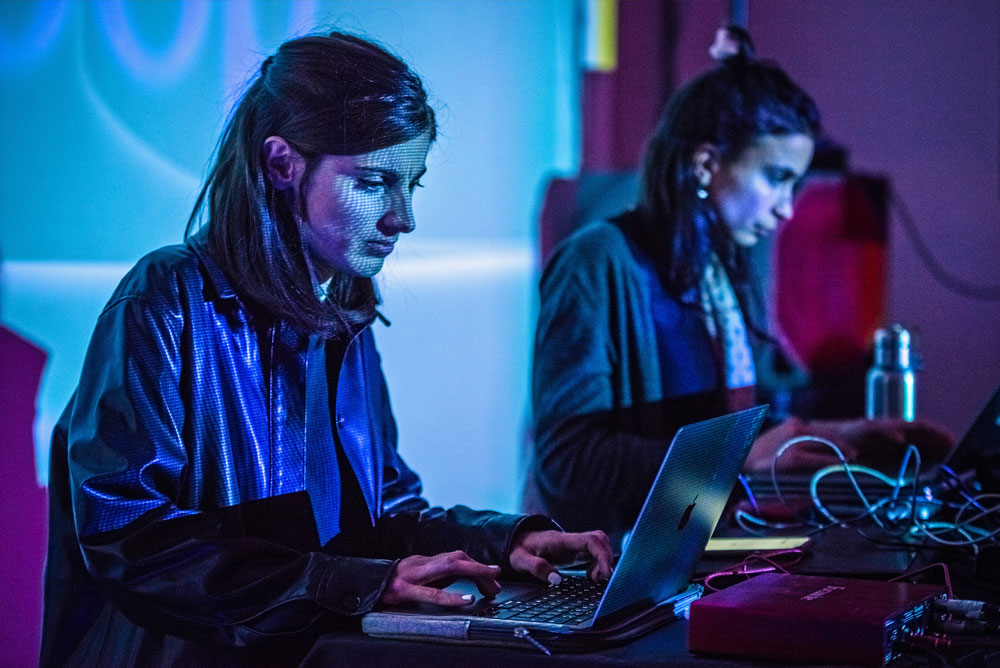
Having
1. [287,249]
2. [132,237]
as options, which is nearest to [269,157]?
[287,249]

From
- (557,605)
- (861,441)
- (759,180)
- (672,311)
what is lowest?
(861,441)

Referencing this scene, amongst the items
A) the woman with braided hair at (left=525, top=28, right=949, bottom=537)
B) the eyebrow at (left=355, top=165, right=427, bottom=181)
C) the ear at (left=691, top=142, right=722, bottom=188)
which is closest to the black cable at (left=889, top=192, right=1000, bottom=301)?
the woman with braided hair at (left=525, top=28, right=949, bottom=537)

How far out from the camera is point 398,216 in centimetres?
139

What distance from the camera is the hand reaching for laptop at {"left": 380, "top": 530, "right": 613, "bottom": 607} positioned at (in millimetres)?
1089

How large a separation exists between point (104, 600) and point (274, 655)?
24cm

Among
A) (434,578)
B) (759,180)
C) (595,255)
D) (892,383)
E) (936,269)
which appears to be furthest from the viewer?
(936,269)

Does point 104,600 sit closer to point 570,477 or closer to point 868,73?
point 570,477

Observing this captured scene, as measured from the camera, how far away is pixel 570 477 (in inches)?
72.3

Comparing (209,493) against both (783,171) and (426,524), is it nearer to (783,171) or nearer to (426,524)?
(426,524)

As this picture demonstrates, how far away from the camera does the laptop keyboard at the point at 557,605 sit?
1.05 meters

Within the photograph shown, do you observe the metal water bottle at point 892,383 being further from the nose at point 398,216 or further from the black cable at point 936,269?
the black cable at point 936,269

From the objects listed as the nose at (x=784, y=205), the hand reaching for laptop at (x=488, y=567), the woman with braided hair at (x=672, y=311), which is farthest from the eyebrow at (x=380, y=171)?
the nose at (x=784, y=205)

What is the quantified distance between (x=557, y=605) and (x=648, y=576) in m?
0.10

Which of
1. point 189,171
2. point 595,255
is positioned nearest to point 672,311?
point 595,255
